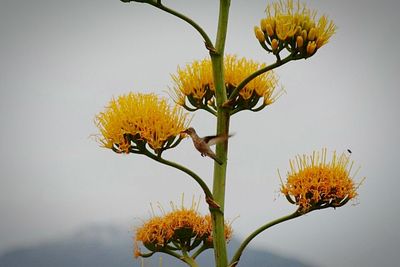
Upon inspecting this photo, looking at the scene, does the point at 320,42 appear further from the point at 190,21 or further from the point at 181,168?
the point at 181,168

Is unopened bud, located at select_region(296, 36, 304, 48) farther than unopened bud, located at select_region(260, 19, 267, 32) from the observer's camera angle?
No

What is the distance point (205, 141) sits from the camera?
5676 mm

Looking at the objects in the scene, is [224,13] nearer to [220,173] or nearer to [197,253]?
[220,173]

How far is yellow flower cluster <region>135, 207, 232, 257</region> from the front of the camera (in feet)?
21.2

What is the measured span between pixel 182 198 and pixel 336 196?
1.28 meters

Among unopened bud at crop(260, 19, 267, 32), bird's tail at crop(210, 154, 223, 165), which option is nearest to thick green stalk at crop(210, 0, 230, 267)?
bird's tail at crop(210, 154, 223, 165)

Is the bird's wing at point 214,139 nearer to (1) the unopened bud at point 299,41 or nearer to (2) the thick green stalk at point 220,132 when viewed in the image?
(2) the thick green stalk at point 220,132

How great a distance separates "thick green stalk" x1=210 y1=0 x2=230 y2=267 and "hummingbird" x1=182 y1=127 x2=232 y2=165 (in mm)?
53

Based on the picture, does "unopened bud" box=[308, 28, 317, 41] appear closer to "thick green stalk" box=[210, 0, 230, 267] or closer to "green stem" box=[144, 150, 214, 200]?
"thick green stalk" box=[210, 0, 230, 267]

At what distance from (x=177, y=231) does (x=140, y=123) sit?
4.04 ft

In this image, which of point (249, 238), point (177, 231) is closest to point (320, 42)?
point (249, 238)

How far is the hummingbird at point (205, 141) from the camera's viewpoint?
562cm

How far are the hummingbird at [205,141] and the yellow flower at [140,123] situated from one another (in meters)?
0.08

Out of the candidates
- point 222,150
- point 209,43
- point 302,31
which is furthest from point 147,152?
point 302,31
